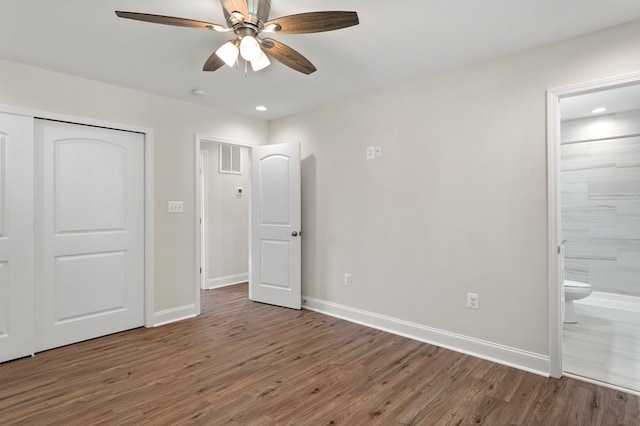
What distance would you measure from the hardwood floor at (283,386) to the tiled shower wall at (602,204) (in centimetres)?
281

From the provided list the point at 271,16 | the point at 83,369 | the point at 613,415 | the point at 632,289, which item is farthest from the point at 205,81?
the point at 632,289

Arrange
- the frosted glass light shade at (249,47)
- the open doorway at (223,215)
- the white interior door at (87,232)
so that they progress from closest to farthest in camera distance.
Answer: the frosted glass light shade at (249,47) → the white interior door at (87,232) → the open doorway at (223,215)

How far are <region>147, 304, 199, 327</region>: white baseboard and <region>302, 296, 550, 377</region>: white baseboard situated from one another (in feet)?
4.63

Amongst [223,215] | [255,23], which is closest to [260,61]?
[255,23]

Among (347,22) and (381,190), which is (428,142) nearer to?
(381,190)

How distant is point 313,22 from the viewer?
6.10ft

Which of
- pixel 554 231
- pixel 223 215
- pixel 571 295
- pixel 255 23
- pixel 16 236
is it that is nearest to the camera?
pixel 255 23

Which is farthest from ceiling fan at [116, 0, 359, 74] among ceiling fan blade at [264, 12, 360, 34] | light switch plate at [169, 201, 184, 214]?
light switch plate at [169, 201, 184, 214]

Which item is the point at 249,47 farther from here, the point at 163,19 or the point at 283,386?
the point at 283,386

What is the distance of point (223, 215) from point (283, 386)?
3.53 meters

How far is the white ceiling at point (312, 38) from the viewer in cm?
207

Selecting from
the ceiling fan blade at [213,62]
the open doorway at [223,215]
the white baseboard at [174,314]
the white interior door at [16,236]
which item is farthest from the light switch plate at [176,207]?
the ceiling fan blade at [213,62]

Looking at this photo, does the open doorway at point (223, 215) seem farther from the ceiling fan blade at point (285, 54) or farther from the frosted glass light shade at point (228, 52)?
the frosted glass light shade at point (228, 52)

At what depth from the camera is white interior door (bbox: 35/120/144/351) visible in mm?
3016
